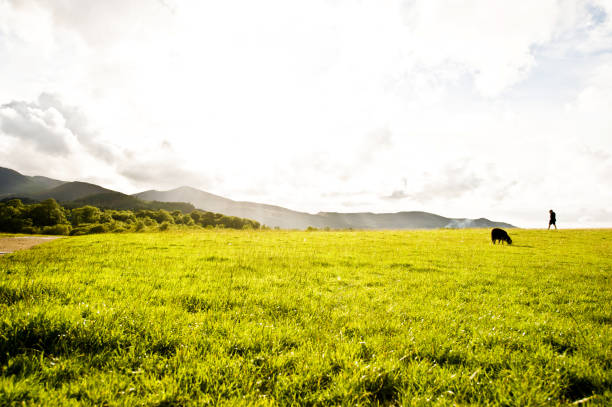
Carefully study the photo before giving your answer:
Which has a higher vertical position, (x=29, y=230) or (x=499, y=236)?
(x=499, y=236)

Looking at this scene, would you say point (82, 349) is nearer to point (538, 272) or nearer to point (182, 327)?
point (182, 327)

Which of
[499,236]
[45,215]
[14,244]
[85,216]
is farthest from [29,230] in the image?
[499,236]

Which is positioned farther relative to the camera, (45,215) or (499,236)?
(45,215)

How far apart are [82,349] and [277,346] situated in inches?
131

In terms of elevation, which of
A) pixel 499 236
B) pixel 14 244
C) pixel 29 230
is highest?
pixel 499 236

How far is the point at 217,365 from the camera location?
13.5 ft

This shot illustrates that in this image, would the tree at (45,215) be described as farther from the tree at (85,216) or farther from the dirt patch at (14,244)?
the dirt patch at (14,244)

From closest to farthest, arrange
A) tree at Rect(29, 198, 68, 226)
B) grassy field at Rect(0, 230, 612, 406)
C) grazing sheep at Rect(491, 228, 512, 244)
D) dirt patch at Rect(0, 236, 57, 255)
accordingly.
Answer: grassy field at Rect(0, 230, 612, 406), dirt patch at Rect(0, 236, 57, 255), grazing sheep at Rect(491, 228, 512, 244), tree at Rect(29, 198, 68, 226)

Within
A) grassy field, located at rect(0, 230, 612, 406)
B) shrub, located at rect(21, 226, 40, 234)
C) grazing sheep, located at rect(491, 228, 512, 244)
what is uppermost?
grazing sheep, located at rect(491, 228, 512, 244)

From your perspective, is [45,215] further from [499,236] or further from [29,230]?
[499,236]

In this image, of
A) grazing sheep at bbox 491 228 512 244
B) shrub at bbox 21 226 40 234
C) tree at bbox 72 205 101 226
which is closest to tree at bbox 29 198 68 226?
shrub at bbox 21 226 40 234

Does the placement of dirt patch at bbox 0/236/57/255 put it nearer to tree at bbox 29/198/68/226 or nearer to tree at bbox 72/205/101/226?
tree at bbox 29/198/68/226

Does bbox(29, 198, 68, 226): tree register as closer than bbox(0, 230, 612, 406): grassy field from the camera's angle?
No

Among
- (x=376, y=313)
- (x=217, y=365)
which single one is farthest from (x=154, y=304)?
(x=376, y=313)
